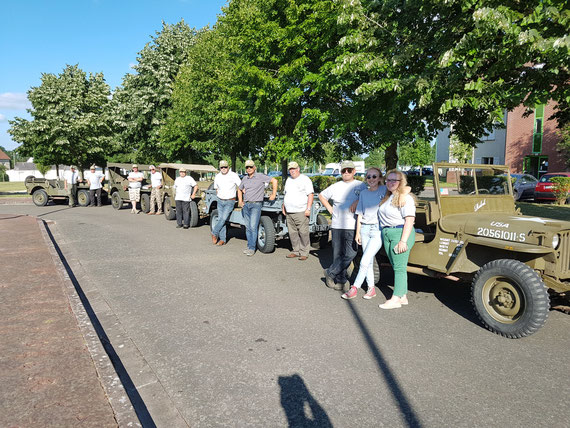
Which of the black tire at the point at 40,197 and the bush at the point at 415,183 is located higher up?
the bush at the point at 415,183

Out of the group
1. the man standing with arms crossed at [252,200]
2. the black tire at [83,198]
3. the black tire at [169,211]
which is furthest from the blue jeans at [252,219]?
the black tire at [83,198]

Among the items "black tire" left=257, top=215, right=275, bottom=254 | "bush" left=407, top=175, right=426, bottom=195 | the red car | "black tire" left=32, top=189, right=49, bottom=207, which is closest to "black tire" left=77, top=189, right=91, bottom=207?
"black tire" left=32, top=189, right=49, bottom=207

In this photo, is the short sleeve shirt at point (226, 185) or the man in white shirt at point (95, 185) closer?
the short sleeve shirt at point (226, 185)

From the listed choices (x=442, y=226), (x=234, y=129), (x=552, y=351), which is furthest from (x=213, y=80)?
Answer: (x=552, y=351)

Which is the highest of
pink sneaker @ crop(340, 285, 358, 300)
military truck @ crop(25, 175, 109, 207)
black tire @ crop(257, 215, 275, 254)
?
military truck @ crop(25, 175, 109, 207)

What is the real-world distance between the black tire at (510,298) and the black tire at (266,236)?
14.8 feet

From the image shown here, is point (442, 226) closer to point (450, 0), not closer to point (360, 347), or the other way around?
point (360, 347)

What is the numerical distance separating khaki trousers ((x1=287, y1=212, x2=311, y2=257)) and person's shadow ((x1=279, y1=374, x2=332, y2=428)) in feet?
14.9

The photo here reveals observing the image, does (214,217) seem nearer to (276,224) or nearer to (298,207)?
(276,224)

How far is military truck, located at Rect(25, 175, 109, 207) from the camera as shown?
1814 cm

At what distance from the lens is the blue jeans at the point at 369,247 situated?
5.21m

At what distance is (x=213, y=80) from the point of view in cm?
2098

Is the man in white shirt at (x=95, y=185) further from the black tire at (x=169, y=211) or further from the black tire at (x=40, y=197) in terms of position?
the black tire at (x=169, y=211)

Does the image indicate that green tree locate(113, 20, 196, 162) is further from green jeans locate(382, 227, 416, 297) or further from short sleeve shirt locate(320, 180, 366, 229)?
green jeans locate(382, 227, 416, 297)
